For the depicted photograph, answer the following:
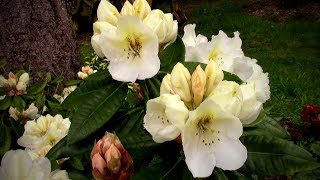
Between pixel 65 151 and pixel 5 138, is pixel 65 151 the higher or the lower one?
the higher one

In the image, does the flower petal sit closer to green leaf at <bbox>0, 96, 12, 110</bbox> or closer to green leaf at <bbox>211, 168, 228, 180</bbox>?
green leaf at <bbox>211, 168, 228, 180</bbox>

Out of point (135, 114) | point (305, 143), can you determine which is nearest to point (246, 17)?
point (305, 143)

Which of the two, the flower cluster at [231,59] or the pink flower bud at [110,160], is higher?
the flower cluster at [231,59]

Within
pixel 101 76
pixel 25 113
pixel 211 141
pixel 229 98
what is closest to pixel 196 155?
pixel 211 141

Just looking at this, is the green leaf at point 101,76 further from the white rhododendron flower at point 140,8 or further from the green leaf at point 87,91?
the white rhododendron flower at point 140,8

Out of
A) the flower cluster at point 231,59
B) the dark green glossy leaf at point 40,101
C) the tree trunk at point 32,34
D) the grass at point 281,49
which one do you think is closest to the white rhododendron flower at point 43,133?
the dark green glossy leaf at point 40,101

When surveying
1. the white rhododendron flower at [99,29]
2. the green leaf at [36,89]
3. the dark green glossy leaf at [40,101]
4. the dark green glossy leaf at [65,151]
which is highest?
the white rhododendron flower at [99,29]

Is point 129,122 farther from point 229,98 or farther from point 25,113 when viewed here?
point 25,113
